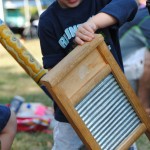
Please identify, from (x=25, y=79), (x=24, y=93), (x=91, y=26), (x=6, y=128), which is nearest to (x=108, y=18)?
(x=91, y=26)

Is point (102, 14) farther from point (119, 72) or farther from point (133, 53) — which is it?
point (133, 53)

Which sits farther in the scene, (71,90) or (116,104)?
(116,104)

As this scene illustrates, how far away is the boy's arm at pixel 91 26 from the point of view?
8.28 ft

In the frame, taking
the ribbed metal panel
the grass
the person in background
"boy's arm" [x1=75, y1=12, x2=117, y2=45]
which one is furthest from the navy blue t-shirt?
the person in background

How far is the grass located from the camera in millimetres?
4523

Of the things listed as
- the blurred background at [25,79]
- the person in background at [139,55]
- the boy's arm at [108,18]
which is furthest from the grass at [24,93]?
the boy's arm at [108,18]

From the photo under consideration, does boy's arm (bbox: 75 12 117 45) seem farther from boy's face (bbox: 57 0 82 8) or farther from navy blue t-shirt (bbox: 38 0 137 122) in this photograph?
boy's face (bbox: 57 0 82 8)

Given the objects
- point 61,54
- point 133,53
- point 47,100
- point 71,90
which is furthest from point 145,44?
point 71,90

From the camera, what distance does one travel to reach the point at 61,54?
3.02m

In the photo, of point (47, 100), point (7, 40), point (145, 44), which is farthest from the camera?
point (47, 100)

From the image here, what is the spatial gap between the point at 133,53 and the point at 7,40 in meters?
2.85

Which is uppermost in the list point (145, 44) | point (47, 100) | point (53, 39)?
point (53, 39)

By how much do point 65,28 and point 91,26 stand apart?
39 cm

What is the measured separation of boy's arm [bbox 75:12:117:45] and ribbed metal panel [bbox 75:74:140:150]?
0.26 m
